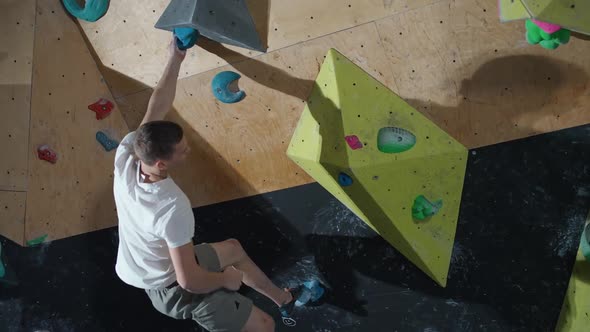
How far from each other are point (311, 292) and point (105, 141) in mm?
1090

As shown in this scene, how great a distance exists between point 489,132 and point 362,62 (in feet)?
1.77

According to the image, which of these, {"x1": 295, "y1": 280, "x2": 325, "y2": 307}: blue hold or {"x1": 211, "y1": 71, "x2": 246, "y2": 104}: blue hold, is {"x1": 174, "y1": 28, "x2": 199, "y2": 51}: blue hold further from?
{"x1": 295, "y1": 280, "x2": 325, "y2": 307}: blue hold

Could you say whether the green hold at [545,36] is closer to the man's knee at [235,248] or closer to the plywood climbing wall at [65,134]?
the man's knee at [235,248]

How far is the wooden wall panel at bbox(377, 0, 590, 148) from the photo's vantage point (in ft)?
8.66

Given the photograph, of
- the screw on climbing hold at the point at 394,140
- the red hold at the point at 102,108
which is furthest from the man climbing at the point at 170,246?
the screw on climbing hold at the point at 394,140

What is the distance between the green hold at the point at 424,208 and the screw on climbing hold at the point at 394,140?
204 mm

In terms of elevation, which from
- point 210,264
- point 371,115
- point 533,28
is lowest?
point 210,264

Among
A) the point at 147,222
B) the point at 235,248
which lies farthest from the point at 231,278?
the point at 147,222

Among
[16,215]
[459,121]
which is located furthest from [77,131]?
[459,121]

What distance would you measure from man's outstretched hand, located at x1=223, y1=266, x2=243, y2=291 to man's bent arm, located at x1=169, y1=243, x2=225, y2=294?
9 centimetres

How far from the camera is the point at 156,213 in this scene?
97.1 inches

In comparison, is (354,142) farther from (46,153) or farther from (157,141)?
(46,153)

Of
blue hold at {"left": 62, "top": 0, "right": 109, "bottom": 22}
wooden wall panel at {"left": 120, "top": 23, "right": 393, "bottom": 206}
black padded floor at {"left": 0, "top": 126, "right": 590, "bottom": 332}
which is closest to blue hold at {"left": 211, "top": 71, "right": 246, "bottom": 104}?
wooden wall panel at {"left": 120, "top": 23, "right": 393, "bottom": 206}

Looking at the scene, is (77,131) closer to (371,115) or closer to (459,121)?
(371,115)
